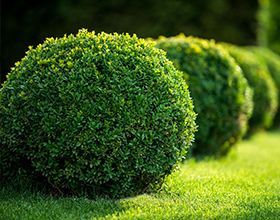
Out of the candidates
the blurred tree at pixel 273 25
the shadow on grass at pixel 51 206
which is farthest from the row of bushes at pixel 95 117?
the blurred tree at pixel 273 25

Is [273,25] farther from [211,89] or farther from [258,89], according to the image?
[211,89]

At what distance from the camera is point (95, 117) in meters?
6.30

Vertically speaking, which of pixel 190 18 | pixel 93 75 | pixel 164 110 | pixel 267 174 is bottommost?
pixel 267 174

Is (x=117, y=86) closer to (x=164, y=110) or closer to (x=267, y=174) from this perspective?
(x=164, y=110)

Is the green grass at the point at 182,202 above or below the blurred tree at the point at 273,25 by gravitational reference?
below

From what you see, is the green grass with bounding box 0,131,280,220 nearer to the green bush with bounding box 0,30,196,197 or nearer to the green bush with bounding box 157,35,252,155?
the green bush with bounding box 0,30,196,197

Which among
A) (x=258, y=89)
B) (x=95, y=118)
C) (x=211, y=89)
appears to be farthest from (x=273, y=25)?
(x=95, y=118)

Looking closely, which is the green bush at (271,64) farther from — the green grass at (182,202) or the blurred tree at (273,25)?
the blurred tree at (273,25)

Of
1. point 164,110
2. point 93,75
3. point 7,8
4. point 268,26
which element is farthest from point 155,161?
point 268,26

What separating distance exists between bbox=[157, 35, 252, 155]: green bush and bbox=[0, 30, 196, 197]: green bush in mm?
3215

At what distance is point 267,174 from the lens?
8.95 meters

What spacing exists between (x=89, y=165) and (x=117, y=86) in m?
0.80

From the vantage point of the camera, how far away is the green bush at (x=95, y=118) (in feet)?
20.6

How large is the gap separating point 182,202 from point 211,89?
3.87m
